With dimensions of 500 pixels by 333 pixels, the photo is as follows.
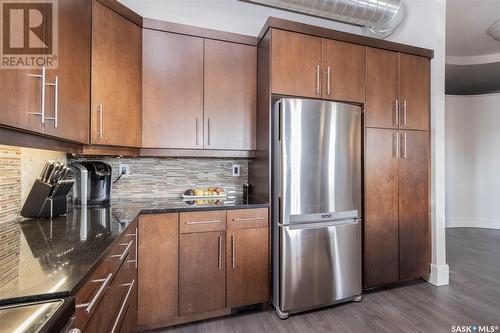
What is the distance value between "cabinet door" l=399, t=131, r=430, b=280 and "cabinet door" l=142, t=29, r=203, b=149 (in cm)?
204

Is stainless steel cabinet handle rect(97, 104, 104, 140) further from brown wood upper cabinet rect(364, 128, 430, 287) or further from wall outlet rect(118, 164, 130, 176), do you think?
brown wood upper cabinet rect(364, 128, 430, 287)

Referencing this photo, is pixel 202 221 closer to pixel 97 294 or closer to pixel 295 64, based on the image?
pixel 97 294

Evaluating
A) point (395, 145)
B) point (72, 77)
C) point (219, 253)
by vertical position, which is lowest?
point (219, 253)

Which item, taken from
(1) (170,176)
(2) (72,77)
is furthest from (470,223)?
(2) (72,77)

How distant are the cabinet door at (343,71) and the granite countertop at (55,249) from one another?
66.9 inches

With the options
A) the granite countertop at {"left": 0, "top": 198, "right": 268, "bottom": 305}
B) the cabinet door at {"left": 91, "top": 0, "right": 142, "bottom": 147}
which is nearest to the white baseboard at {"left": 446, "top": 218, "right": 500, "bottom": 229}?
the granite countertop at {"left": 0, "top": 198, "right": 268, "bottom": 305}

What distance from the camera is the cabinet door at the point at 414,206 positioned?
96.4 inches

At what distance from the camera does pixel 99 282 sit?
3.00ft

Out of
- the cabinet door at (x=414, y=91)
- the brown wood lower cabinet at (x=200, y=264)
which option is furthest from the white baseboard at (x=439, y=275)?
the brown wood lower cabinet at (x=200, y=264)

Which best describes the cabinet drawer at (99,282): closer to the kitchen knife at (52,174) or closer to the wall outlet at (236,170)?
the kitchen knife at (52,174)

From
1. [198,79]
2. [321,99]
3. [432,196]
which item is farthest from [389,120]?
[198,79]

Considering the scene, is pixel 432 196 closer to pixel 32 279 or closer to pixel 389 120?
pixel 389 120

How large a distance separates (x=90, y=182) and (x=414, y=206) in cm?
299

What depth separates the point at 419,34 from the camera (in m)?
2.71
